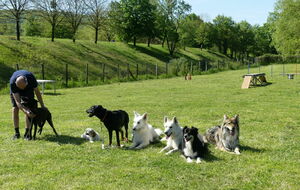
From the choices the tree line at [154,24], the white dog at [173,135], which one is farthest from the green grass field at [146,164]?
the tree line at [154,24]

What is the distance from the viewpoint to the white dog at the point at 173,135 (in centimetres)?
654

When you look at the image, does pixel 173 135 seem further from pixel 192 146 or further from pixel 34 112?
pixel 34 112

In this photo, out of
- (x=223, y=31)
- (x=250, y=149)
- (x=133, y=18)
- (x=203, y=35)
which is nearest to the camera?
(x=250, y=149)

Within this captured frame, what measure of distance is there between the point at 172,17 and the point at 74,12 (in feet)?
82.4

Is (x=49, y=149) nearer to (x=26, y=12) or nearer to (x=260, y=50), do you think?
(x=26, y=12)

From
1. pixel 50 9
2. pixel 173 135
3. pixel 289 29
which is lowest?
pixel 173 135

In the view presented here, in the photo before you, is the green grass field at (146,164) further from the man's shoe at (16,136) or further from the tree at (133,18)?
the tree at (133,18)

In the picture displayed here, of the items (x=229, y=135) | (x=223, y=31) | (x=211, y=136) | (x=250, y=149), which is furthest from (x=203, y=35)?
(x=229, y=135)

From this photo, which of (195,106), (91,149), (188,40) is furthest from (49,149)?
(188,40)

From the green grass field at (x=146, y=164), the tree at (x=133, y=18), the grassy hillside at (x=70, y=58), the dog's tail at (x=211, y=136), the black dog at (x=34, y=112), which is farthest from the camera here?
the tree at (x=133, y=18)

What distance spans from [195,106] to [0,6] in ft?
107

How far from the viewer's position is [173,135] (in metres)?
6.69

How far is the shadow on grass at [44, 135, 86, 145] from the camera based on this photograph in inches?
307

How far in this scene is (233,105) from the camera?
13.4 meters
